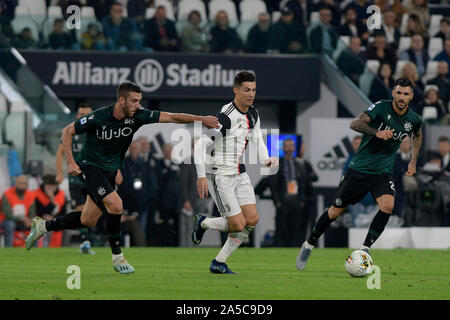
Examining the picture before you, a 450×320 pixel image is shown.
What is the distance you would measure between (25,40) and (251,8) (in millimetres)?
5442

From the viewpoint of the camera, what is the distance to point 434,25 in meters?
25.7

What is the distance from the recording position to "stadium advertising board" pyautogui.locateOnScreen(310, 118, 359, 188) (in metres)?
21.0

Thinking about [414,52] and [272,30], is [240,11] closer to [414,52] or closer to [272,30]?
[272,30]

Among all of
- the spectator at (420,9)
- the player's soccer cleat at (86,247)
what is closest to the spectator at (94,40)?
the player's soccer cleat at (86,247)

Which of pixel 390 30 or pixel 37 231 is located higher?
pixel 390 30

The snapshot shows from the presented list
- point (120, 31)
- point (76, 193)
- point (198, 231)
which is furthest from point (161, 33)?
point (198, 231)

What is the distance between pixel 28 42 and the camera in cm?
2188

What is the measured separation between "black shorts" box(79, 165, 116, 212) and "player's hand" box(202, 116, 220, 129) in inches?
57.0

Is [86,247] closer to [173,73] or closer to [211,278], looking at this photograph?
[211,278]

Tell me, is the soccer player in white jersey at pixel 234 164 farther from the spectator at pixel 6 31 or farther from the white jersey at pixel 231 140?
the spectator at pixel 6 31

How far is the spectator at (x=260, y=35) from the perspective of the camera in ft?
73.9

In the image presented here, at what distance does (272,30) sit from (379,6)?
395 centimetres
